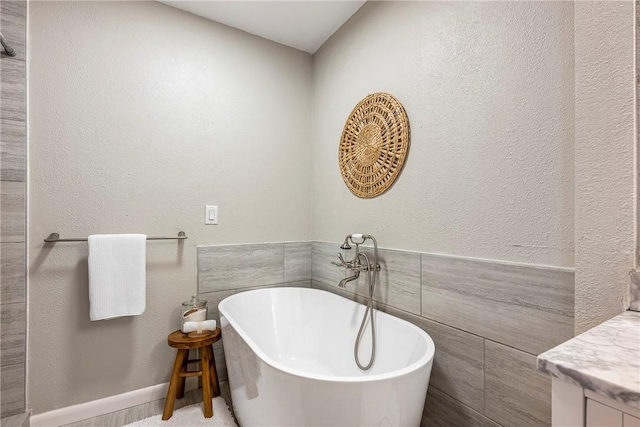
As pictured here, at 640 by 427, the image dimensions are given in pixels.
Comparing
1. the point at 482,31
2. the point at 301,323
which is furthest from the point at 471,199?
the point at 301,323

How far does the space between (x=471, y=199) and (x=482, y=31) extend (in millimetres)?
719

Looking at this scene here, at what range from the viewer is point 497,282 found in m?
1.17

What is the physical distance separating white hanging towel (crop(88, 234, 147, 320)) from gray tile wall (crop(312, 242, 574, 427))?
1508 millimetres

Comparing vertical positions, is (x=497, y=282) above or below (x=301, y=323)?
above

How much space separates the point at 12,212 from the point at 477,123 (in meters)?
2.32

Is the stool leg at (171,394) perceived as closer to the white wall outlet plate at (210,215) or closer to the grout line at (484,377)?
the white wall outlet plate at (210,215)

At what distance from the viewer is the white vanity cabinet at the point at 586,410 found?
1.52ft

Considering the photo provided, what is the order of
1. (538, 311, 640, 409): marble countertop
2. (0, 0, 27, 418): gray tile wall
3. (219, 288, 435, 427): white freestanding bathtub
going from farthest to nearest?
(0, 0, 27, 418): gray tile wall < (219, 288, 435, 427): white freestanding bathtub < (538, 311, 640, 409): marble countertop

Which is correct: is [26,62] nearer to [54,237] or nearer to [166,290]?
[54,237]

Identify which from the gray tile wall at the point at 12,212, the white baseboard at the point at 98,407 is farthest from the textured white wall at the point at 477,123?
the gray tile wall at the point at 12,212

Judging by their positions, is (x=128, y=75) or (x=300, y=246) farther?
(x=300, y=246)

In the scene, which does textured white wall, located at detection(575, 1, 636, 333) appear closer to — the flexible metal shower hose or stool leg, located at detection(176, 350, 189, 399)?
the flexible metal shower hose

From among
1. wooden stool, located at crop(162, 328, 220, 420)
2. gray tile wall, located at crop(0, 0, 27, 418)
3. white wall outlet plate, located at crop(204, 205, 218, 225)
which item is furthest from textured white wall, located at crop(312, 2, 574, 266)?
gray tile wall, located at crop(0, 0, 27, 418)

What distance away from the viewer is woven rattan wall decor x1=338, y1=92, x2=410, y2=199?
1.62 meters
